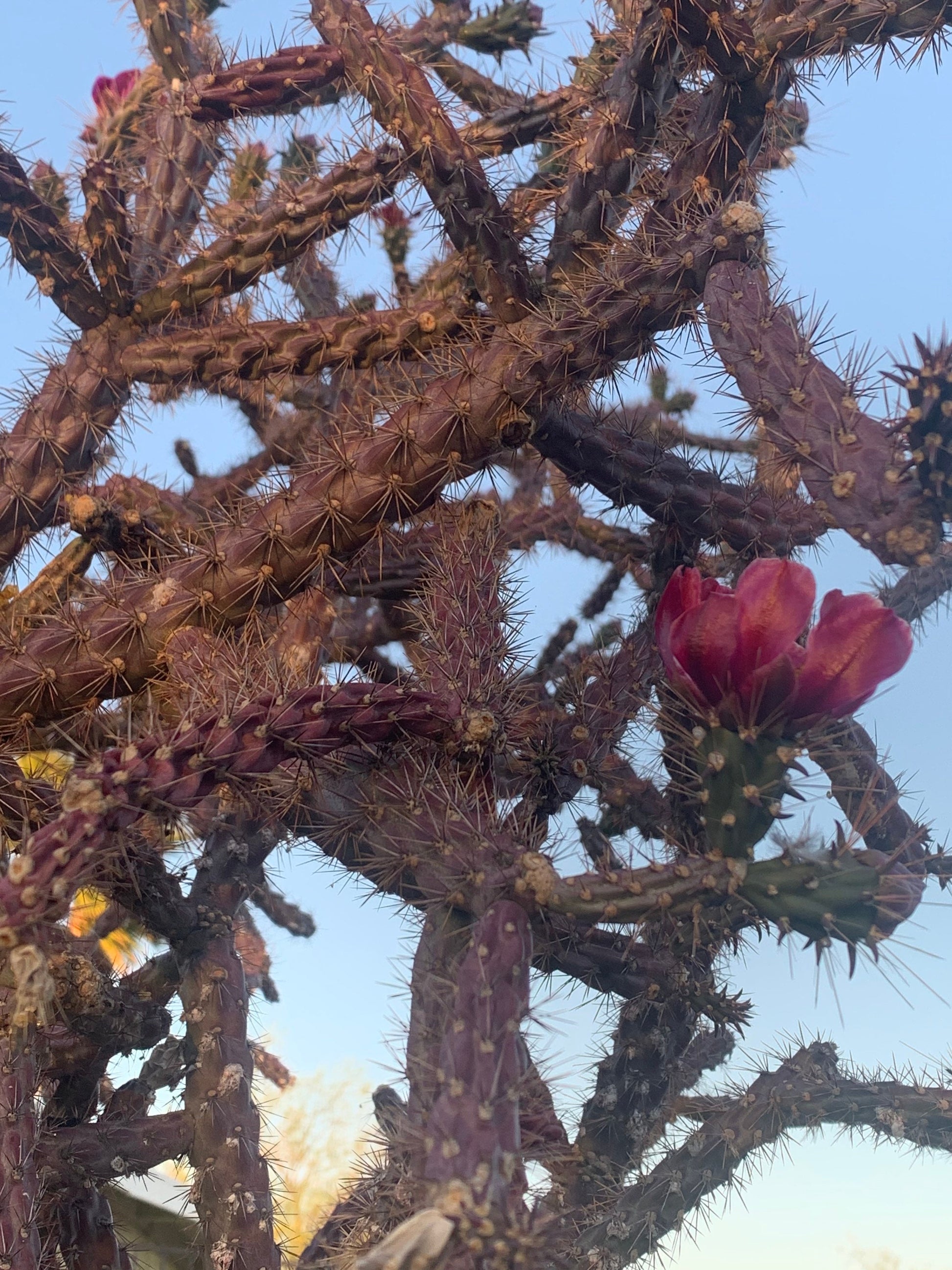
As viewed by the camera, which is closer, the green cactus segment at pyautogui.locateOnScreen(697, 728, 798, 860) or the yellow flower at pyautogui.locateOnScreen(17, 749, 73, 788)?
the green cactus segment at pyautogui.locateOnScreen(697, 728, 798, 860)

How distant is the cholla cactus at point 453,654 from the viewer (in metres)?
1.12

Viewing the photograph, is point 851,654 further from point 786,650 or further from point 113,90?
point 113,90

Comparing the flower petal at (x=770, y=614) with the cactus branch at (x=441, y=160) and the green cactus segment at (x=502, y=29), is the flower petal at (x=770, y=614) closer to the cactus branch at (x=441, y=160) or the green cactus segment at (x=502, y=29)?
the cactus branch at (x=441, y=160)

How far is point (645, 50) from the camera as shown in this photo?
157 cm

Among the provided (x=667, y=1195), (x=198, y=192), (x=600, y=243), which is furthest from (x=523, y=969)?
(x=198, y=192)

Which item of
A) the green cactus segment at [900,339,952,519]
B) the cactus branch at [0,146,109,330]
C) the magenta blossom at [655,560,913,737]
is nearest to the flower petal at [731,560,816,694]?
the magenta blossom at [655,560,913,737]

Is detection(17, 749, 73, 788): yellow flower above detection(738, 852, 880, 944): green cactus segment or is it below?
above

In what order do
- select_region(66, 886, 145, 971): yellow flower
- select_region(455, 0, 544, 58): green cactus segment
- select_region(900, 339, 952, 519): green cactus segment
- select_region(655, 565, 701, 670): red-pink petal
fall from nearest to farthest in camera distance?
1. select_region(900, 339, 952, 519): green cactus segment
2. select_region(655, 565, 701, 670): red-pink petal
3. select_region(66, 886, 145, 971): yellow flower
4. select_region(455, 0, 544, 58): green cactus segment

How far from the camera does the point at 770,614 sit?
3.73ft

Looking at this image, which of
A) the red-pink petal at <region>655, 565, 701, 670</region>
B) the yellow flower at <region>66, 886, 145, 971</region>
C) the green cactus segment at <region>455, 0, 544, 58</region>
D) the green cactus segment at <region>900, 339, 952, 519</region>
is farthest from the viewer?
the green cactus segment at <region>455, 0, 544, 58</region>

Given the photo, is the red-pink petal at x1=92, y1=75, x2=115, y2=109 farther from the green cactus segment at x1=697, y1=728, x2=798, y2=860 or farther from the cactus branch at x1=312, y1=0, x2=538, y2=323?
the green cactus segment at x1=697, y1=728, x2=798, y2=860

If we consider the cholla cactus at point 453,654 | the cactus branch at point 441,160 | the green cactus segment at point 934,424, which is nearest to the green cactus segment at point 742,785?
the cholla cactus at point 453,654

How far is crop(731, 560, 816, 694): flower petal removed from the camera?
113cm

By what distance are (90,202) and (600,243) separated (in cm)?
88
